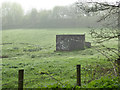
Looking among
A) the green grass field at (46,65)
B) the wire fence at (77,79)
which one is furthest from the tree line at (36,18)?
the wire fence at (77,79)

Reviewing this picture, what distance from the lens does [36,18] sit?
5641cm

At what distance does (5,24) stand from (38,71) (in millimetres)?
50032

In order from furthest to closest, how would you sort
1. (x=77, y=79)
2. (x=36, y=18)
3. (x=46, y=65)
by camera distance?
(x=36, y=18) → (x=46, y=65) → (x=77, y=79)

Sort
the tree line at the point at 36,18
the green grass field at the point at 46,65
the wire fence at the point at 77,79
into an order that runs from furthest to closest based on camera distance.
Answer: the tree line at the point at 36,18, the green grass field at the point at 46,65, the wire fence at the point at 77,79

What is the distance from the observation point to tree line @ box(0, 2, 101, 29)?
4591 cm

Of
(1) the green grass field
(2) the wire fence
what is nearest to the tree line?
(1) the green grass field

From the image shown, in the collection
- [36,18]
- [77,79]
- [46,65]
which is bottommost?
[46,65]

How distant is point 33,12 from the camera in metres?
56.0

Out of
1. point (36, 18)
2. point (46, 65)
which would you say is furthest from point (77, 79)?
point (36, 18)

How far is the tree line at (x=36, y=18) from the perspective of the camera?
45.9m

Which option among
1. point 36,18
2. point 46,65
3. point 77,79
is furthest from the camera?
point 36,18

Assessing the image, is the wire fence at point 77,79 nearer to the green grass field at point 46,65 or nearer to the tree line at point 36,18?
the green grass field at point 46,65

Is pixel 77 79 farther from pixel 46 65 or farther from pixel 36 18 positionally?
pixel 36 18

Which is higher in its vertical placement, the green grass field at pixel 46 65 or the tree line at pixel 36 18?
the tree line at pixel 36 18
